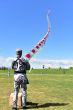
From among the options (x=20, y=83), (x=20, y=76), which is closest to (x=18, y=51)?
(x=20, y=76)

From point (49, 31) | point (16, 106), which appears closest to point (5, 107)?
point (16, 106)

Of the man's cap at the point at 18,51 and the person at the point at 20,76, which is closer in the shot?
the man's cap at the point at 18,51

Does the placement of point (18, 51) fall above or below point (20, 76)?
above

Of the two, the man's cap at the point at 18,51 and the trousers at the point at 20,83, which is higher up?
the man's cap at the point at 18,51

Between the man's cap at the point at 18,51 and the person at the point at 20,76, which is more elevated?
the man's cap at the point at 18,51

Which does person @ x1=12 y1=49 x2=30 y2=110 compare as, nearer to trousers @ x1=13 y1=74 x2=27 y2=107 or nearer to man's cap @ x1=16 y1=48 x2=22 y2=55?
trousers @ x1=13 y1=74 x2=27 y2=107

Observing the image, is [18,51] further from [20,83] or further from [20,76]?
[20,83]

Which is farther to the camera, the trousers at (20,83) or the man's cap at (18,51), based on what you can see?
the trousers at (20,83)

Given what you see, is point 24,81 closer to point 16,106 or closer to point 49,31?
point 16,106

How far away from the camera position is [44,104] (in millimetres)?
19875

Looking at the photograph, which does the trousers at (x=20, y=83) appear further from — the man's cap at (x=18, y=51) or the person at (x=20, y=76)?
the man's cap at (x=18, y=51)

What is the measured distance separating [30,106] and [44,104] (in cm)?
113

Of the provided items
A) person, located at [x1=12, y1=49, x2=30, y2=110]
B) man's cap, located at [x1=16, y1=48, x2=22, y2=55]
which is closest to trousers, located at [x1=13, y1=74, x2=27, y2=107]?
person, located at [x1=12, y1=49, x2=30, y2=110]

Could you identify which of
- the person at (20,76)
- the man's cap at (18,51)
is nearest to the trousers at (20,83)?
the person at (20,76)
